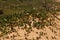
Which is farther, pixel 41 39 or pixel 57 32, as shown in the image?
pixel 57 32

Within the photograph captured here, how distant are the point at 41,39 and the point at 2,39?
2831mm

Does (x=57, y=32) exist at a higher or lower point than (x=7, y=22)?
lower

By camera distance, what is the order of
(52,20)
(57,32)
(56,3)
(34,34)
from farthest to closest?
(56,3), (52,20), (57,32), (34,34)

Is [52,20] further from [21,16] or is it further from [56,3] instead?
[56,3]

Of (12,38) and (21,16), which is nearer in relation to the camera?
(12,38)

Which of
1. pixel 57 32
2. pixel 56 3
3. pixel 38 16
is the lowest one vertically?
pixel 56 3

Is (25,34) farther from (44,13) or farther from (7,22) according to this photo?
(44,13)

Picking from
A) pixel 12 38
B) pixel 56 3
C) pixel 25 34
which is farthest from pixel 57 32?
pixel 56 3

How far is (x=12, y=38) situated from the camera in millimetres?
12828

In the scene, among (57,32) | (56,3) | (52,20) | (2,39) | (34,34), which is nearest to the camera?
(2,39)

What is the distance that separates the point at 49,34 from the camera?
14.0 m

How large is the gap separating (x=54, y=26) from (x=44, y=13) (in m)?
1.58

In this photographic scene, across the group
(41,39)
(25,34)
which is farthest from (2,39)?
(41,39)

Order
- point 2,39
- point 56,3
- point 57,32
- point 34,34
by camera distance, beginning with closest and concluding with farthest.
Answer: point 2,39
point 34,34
point 57,32
point 56,3
